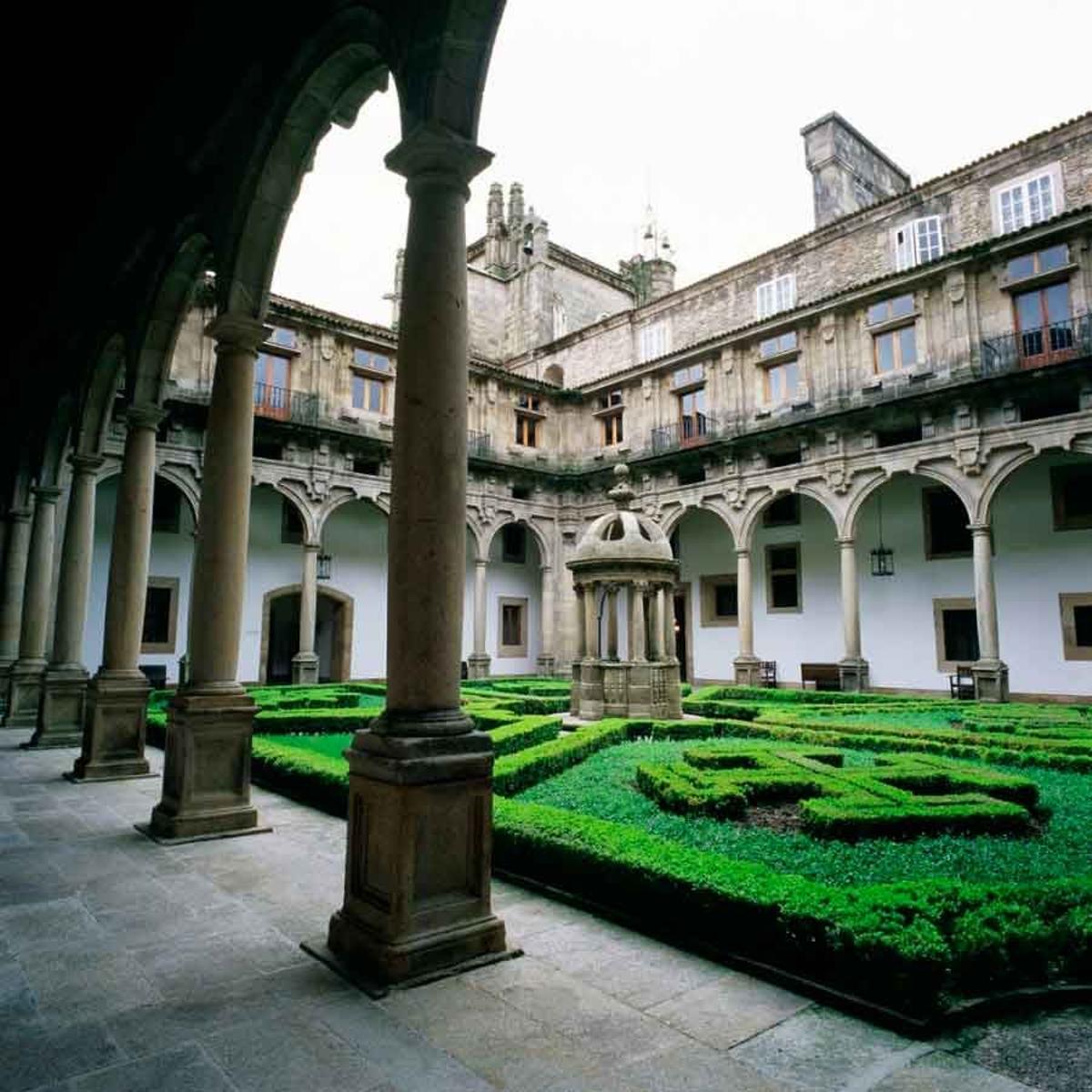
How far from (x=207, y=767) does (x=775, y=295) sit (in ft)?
70.2

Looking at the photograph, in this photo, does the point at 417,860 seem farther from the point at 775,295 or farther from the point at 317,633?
the point at 775,295

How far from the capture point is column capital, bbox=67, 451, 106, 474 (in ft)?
29.7

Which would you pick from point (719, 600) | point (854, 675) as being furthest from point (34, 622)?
point (719, 600)

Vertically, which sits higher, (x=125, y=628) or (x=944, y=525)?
(x=944, y=525)

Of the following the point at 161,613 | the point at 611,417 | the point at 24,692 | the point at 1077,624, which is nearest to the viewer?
the point at 24,692

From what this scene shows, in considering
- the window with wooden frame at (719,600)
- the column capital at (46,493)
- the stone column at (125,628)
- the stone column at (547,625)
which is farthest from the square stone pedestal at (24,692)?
the window with wooden frame at (719,600)

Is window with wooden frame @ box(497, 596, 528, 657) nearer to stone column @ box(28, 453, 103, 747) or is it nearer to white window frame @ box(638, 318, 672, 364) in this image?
white window frame @ box(638, 318, 672, 364)

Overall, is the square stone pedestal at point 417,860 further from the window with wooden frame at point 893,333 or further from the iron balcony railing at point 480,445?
the iron balcony railing at point 480,445

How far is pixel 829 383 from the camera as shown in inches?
755

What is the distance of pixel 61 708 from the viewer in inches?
378

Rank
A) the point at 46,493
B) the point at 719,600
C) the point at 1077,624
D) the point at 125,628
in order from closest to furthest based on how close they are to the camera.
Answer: the point at 125,628, the point at 46,493, the point at 1077,624, the point at 719,600

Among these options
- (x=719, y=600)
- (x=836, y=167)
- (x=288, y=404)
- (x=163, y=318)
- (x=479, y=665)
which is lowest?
(x=479, y=665)

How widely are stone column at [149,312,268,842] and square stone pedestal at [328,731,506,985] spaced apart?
2.40 meters

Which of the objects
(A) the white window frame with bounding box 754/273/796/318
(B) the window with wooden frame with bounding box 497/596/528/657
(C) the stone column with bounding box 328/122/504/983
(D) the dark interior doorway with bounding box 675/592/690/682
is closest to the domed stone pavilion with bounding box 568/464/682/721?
(C) the stone column with bounding box 328/122/504/983
